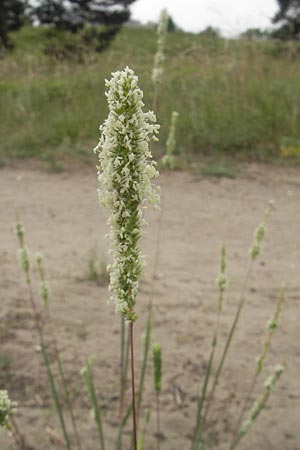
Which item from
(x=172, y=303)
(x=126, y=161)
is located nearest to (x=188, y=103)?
(x=172, y=303)

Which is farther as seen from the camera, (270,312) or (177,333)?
(270,312)

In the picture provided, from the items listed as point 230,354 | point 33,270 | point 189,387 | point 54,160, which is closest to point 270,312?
point 230,354

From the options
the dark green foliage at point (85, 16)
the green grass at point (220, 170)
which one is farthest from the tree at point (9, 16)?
the green grass at point (220, 170)

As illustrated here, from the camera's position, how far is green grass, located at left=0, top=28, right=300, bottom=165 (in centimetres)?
642

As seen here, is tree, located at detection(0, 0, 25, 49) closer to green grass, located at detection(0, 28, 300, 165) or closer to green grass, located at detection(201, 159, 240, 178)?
green grass, located at detection(0, 28, 300, 165)

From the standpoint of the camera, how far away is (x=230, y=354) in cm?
292

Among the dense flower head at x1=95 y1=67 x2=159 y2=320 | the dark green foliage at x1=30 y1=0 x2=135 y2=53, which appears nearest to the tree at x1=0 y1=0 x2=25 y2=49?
the dark green foliage at x1=30 y1=0 x2=135 y2=53

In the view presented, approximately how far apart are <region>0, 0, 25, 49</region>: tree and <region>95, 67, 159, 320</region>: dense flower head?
15.1m

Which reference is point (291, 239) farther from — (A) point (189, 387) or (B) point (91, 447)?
(B) point (91, 447)

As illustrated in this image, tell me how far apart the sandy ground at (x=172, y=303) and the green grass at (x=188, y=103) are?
2.55 feet

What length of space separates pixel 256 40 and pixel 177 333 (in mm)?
6857

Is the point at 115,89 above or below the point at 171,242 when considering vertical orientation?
above

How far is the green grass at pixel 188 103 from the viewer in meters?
6.42

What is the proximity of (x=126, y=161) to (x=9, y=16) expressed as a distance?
16.1m
